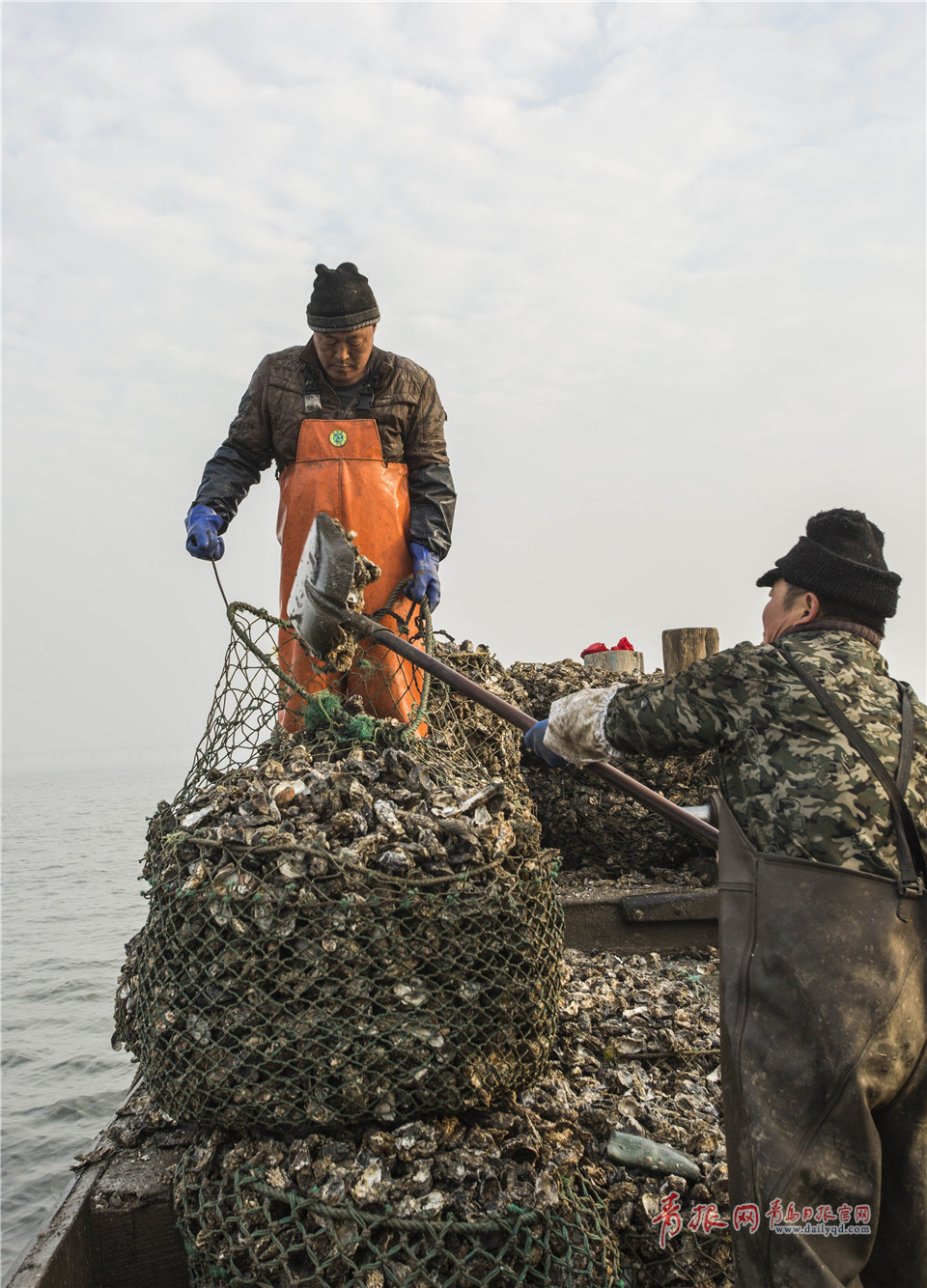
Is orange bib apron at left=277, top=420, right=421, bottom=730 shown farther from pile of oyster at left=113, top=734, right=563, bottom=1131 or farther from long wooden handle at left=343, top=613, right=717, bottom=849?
pile of oyster at left=113, top=734, right=563, bottom=1131

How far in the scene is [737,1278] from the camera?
2420 mm

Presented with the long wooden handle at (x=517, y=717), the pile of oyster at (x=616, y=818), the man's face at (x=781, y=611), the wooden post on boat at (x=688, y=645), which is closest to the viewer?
the man's face at (x=781, y=611)

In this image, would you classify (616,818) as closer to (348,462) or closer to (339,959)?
(348,462)

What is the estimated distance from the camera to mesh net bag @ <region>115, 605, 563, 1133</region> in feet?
9.15

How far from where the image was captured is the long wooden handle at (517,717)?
11.3 ft

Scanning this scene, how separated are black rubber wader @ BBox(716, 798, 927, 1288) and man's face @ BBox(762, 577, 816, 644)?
76 cm

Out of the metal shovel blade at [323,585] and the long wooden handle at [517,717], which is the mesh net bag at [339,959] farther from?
the metal shovel blade at [323,585]

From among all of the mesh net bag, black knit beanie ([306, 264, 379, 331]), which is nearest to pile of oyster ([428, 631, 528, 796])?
the mesh net bag

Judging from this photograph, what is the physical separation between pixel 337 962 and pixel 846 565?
2.02m

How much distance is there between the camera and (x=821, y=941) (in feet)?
7.81

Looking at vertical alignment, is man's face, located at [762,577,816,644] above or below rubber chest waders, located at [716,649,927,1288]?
Answer: above

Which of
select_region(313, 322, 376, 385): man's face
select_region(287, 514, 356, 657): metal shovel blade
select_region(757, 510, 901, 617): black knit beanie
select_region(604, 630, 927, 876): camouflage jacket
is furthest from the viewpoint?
select_region(313, 322, 376, 385): man's face

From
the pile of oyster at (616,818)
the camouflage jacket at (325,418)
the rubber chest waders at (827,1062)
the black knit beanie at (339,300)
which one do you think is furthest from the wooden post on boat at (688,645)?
the rubber chest waders at (827,1062)

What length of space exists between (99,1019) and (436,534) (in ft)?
23.4
